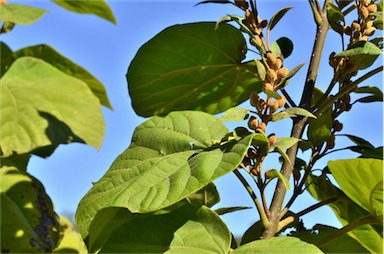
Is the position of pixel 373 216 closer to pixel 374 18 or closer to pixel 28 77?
pixel 374 18

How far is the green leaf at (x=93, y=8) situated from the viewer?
1961 mm

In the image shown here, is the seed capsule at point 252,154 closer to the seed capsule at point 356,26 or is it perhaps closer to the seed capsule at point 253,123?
the seed capsule at point 253,123

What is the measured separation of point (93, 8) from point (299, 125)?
3.65ft

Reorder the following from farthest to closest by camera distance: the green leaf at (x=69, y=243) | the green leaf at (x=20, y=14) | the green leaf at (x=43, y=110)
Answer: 1. the green leaf at (x=69, y=243)
2. the green leaf at (x=43, y=110)
3. the green leaf at (x=20, y=14)

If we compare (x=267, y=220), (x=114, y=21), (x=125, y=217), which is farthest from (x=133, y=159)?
(x=114, y=21)

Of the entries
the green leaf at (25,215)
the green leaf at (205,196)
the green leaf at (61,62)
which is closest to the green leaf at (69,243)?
the green leaf at (25,215)

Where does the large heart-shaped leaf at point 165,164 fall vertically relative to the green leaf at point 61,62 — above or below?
below

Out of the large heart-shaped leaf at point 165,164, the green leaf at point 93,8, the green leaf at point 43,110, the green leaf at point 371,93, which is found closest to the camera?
the large heart-shaped leaf at point 165,164

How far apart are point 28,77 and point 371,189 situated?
108 centimetres

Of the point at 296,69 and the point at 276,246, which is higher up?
the point at 296,69

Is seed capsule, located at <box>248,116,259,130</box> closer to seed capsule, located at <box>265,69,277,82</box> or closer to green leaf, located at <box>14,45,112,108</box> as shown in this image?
seed capsule, located at <box>265,69,277,82</box>

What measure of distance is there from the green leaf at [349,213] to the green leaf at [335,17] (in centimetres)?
23

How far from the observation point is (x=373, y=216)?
1.00 m

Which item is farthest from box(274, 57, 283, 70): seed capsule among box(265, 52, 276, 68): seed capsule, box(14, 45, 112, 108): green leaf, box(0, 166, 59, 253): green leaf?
box(14, 45, 112, 108): green leaf
